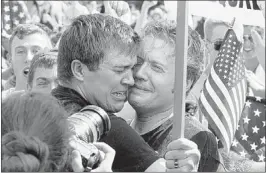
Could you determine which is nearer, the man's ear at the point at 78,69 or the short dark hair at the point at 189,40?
the man's ear at the point at 78,69

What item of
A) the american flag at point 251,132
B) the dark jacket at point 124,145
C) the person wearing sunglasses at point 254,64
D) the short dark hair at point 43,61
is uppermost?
the short dark hair at point 43,61

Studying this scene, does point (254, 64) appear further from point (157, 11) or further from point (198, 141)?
point (198, 141)

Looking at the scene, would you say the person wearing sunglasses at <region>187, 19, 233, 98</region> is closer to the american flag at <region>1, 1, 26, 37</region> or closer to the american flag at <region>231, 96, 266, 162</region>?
the american flag at <region>231, 96, 266, 162</region>

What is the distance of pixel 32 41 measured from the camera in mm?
4117

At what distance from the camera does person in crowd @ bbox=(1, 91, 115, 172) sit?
2092 millimetres

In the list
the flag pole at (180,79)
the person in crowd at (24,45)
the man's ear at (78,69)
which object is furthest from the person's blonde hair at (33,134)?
the person in crowd at (24,45)

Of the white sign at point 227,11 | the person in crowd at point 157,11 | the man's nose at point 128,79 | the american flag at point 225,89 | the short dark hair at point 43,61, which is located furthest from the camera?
the person in crowd at point 157,11

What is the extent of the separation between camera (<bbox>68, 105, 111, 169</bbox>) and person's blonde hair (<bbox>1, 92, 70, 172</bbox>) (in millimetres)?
220

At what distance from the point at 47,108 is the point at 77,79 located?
69 centimetres

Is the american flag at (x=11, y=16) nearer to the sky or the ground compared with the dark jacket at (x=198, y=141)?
nearer to the sky

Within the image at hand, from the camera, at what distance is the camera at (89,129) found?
2.49 meters

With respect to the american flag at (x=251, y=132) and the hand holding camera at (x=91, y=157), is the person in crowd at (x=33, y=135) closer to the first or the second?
the hand holding camera at (x=91, y=157)

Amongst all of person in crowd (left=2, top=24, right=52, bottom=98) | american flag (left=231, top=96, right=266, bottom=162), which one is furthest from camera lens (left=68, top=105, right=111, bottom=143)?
american flag (left=231, top=96, right=266, bottom=162)

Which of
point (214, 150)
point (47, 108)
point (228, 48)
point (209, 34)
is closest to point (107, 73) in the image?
point (214, 150)
